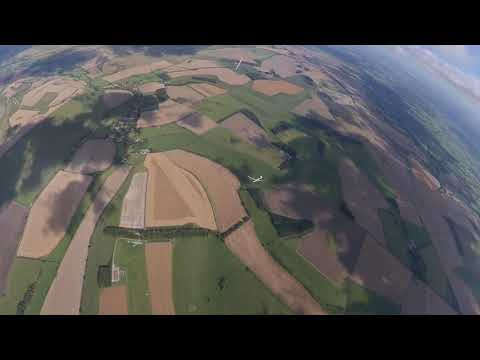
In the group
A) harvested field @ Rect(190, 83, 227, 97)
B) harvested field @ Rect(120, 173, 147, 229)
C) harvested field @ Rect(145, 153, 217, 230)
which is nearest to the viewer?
harvested field @ Rect(120, 173, 147, 229)

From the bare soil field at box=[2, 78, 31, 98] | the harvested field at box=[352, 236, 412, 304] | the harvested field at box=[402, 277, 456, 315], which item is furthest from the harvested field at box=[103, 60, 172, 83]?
the harvested field at box=[402, 277, 456, 315]

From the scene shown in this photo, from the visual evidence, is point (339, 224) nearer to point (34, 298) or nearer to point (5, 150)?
point (34, 298)

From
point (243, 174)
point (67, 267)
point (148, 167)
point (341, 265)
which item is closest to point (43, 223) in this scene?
point (67, 267)

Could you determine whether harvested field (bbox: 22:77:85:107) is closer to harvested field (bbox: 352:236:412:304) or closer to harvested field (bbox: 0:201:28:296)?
harvested field (bbox: 0:201:28:296)

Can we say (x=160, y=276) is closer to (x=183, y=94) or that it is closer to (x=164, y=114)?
(x=164, y=114)

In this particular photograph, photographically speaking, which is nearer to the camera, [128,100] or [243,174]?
[243,174]

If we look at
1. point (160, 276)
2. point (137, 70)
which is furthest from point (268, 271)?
point (137, 70)
